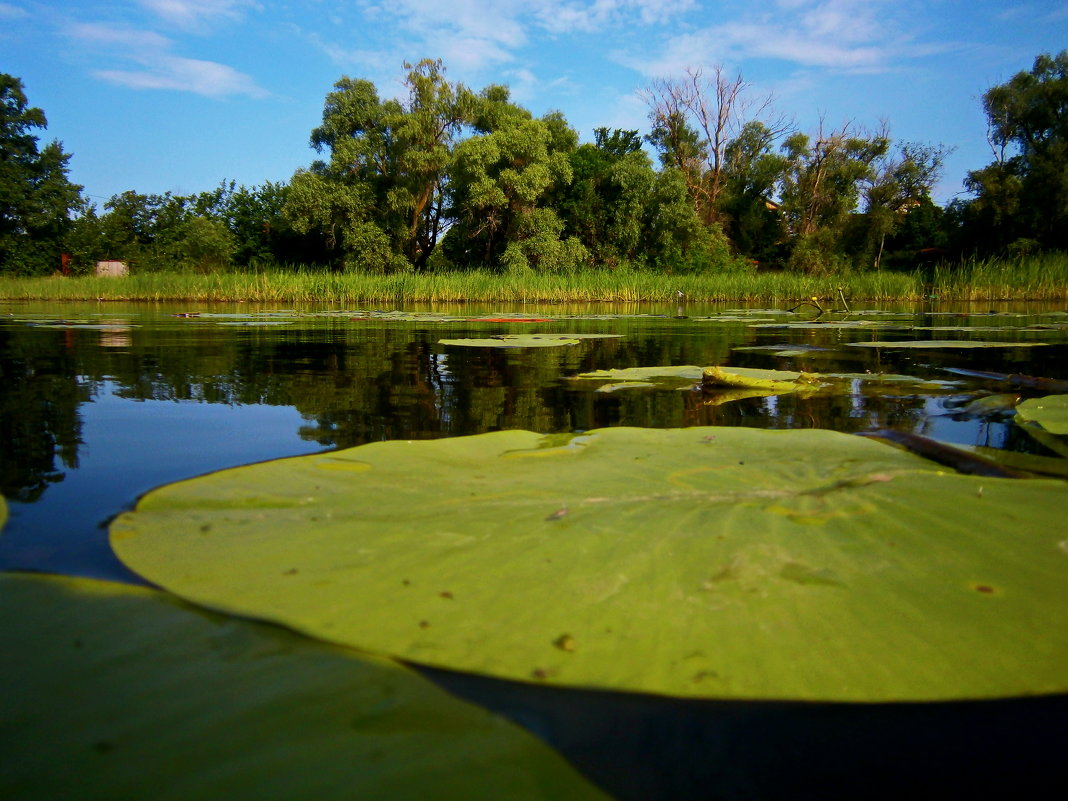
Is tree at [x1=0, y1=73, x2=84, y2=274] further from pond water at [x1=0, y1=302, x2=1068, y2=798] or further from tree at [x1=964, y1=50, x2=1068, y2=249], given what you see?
tree at [x1=964, y1=50, x2=1068, y2=249]

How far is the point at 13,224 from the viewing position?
81.8ft

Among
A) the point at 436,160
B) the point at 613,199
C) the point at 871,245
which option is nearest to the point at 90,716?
the point at 436,160

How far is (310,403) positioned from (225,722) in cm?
197

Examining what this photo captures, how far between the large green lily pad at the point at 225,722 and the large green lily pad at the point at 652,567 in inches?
2.1

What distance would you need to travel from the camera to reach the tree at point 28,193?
2444 centimetres

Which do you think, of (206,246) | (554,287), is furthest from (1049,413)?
(206,246)

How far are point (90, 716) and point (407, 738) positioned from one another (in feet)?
0.93

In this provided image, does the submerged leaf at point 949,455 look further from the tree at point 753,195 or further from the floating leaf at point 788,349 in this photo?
the tree at point 753,195

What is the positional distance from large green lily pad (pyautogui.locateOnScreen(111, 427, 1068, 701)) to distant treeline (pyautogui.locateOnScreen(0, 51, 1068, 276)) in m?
17.5

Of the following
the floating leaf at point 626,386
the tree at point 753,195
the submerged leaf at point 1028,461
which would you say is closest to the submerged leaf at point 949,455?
the submerged leaf at point 1028,461

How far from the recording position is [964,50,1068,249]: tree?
19.6m

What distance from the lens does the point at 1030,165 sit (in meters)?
20.5

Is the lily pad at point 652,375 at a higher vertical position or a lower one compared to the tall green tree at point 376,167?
lower

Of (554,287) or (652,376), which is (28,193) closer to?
(554,287)
